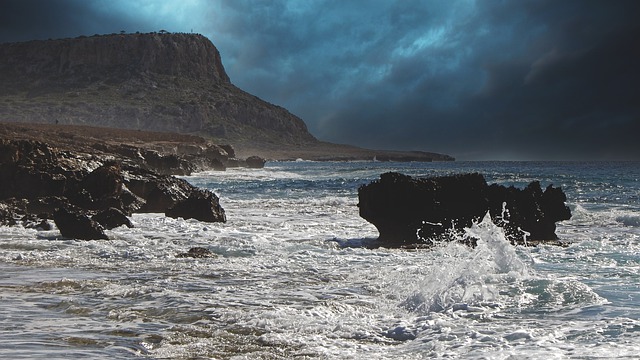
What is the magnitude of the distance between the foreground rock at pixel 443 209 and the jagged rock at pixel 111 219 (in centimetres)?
624

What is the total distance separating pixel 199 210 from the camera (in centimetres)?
1895

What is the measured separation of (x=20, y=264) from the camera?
10.6m

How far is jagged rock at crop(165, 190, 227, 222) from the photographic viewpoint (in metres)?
18.7

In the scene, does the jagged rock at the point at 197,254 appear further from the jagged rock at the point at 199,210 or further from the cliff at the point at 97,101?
the cliff at the point at 97,101

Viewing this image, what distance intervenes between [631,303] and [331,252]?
20.9ft

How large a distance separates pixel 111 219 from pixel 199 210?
345 cm

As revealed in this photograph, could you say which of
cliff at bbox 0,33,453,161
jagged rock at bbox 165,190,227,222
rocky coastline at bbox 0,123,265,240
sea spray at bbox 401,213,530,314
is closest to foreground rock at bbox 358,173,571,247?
sea spray at bbox 401,213,530,314

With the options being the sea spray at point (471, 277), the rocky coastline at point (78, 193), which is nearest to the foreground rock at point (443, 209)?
the sea spray at point (471, 277)

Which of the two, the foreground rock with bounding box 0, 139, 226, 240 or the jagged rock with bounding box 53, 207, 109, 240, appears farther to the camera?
the foreground rock with bounding box 0, 139, 226, 240

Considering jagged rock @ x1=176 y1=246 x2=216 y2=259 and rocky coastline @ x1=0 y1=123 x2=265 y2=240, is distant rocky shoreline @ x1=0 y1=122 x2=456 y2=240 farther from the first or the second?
jagged rock @ x1=176 y1=246 x2=216 y2=259

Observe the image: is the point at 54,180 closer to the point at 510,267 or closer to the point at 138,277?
the point at 138,277

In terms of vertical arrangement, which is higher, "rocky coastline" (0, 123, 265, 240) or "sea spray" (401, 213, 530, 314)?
"rocky coastline" (0, 123, 265, 240)

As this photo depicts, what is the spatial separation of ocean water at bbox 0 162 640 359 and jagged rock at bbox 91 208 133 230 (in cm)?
162

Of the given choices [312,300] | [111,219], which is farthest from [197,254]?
[111,219]
